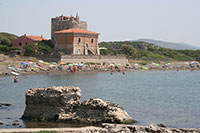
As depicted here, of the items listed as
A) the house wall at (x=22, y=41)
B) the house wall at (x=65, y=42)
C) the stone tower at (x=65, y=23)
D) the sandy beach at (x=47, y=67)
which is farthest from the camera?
the stone tower at (x=65, y=23)

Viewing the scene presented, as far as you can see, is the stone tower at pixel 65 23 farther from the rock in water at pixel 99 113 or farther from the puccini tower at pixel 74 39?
the rock in water at pixel 99 113

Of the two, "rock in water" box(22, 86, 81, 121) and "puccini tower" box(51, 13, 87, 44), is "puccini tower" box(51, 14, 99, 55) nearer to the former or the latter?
"puccini tower" box(51, 13, 87, 44)

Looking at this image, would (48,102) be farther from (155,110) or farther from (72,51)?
(72,51)

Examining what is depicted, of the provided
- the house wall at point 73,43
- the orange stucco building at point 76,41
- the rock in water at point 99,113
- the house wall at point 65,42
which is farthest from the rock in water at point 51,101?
the house wall at point 65,42

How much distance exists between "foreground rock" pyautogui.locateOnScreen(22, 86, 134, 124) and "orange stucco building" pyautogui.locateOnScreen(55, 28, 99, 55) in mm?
58813

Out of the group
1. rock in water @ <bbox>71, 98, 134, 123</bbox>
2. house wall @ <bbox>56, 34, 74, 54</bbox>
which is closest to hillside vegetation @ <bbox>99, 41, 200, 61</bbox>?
house wall @ <bbox>56, 34, 74, 54</bbox>

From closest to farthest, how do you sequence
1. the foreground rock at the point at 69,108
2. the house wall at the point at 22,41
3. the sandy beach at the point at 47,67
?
1. the foreground rock at the point at 69,108
2. the sandy beach at the point at 47,67
3. the house wall at the point at 22,41

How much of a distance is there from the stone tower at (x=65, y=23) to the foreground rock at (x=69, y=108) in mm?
65668

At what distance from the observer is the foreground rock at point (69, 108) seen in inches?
965

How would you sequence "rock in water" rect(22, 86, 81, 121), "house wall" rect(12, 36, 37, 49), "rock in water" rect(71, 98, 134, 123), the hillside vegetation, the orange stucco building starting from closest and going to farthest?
"rock in water" rect(71, 98, 134, 123)
"rock in water" rect(22, 86, 81, 121)
the orange stucco building
"house wall" rect(12, 36, 37, 49)
the hillside vegetation

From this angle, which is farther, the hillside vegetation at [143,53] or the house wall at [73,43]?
the hillside vegetation at [143,53]

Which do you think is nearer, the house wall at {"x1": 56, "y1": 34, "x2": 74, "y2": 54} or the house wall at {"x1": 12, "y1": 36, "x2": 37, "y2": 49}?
the house wall at {"x1": 56, "y1": 34, "x2": 74, "y2": 54}

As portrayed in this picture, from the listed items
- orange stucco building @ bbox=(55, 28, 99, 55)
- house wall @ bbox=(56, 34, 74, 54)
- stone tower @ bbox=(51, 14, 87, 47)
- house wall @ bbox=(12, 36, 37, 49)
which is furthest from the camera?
stone tower @ bbox=(51, 14, 87, 47)

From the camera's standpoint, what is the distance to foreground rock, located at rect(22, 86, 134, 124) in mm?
24516
